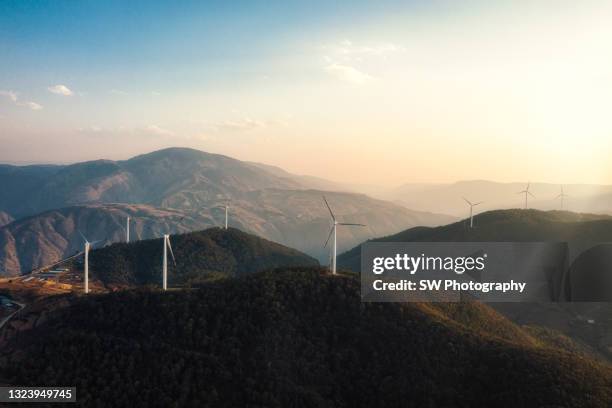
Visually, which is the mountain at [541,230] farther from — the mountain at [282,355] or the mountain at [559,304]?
the mountain at [282,355]

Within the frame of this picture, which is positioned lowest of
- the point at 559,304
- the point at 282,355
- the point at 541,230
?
the point at 559,304

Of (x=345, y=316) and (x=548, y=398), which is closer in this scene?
(x=548, y=398)

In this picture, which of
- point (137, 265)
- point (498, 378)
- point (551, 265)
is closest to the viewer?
point (498, 378)

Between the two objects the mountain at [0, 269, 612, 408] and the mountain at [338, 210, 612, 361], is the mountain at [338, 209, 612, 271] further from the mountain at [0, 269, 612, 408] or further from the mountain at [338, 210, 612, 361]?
the mountain at [0, 269, 612, 408]

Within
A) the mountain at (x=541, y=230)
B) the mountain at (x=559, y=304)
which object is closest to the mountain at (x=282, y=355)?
the mountain at (x=559, y=304)

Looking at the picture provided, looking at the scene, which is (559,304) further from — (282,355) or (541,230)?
(282,355)

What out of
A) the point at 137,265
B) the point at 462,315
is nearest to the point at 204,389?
the point at 462,315

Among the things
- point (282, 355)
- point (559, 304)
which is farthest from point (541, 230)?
point (282, 355)

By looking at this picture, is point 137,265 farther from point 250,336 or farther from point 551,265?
point 551,265
